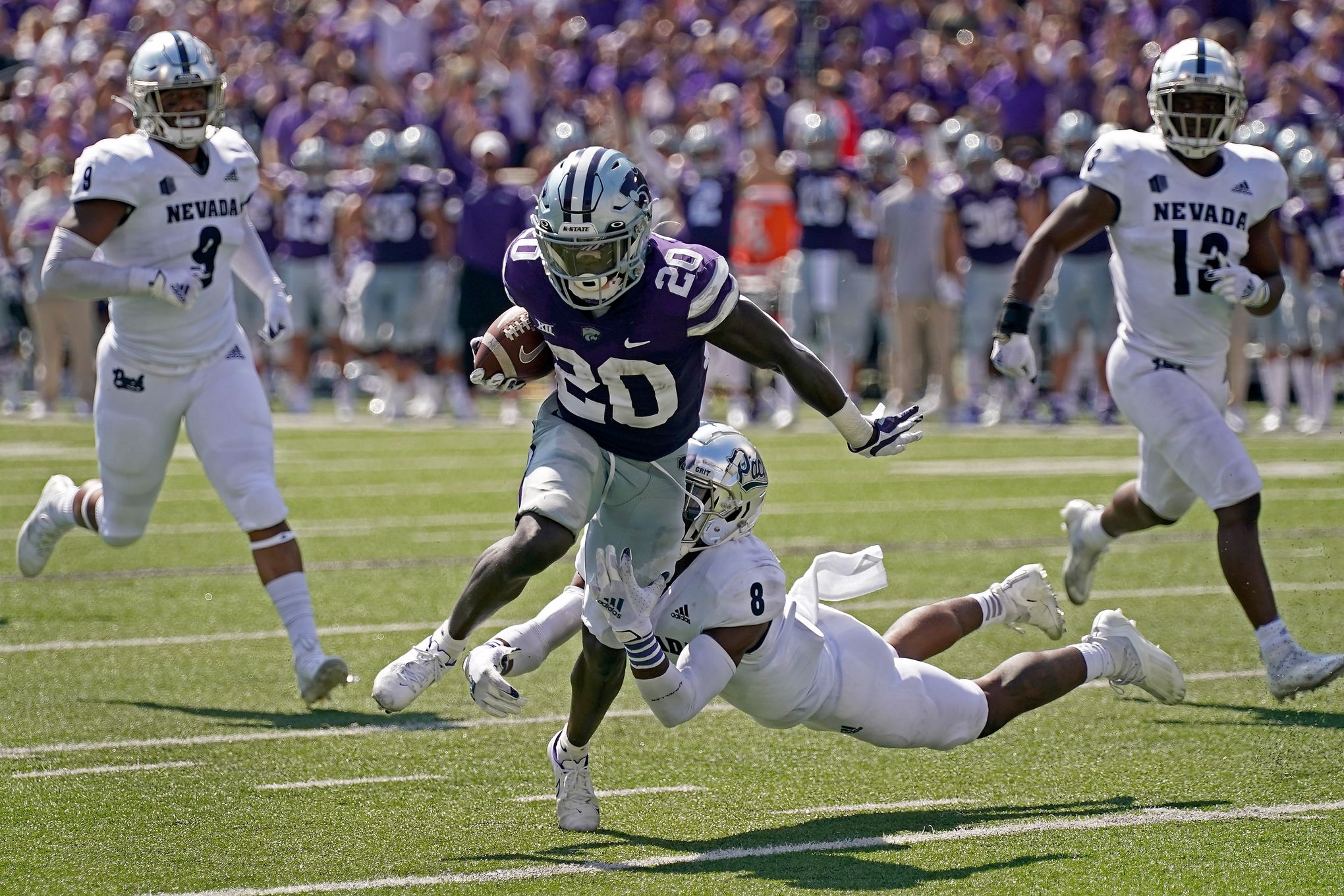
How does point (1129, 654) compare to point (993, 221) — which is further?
point (993, 221)

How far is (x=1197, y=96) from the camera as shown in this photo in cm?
558

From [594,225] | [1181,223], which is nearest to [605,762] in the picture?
[594,225]

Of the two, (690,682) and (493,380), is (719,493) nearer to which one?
(690,682)

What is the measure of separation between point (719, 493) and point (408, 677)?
2.59ft

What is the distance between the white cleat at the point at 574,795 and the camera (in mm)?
4133

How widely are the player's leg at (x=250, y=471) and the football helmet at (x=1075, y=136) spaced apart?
816cm

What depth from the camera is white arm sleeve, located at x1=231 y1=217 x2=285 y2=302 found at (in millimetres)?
5938

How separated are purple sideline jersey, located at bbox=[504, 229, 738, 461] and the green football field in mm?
870

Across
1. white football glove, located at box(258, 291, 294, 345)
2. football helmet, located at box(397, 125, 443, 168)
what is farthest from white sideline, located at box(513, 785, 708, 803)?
football helmet, located at box(397, 125, 443, 168)

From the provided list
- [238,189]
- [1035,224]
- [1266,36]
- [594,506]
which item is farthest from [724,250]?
[594,506]

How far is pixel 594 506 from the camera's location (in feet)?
14.3

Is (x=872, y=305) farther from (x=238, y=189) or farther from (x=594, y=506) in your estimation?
(x=594, y=506)

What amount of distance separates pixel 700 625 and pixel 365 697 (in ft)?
5.90

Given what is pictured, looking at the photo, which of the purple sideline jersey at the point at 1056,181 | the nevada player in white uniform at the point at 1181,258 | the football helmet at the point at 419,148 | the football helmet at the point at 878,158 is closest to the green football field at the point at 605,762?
the nevada player in white uniform at the point at 1181,258
